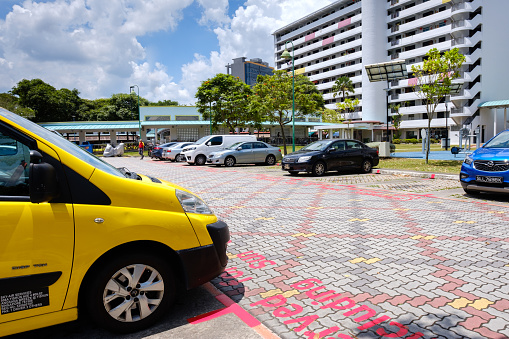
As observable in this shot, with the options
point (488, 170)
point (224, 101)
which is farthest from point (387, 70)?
point (224, 101)

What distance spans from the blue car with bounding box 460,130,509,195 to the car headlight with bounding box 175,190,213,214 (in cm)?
797

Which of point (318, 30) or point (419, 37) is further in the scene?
point (318, 30)

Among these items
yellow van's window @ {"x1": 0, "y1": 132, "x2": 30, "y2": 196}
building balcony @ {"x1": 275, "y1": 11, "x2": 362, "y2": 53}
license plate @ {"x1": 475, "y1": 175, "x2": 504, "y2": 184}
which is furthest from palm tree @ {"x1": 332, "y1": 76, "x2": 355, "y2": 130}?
yellow van's window @ {"x1": 0, "y1": 132, "x2": 30, "y2": 196}

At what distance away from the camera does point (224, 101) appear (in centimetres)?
3628

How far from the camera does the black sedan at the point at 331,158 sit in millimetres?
14609

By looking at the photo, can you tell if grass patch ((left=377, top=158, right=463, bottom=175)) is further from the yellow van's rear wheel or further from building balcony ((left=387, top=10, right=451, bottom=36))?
building balcony ((left=387, top=10, right=451, bottom=36))

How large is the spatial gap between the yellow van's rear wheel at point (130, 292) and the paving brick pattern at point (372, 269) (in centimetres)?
88

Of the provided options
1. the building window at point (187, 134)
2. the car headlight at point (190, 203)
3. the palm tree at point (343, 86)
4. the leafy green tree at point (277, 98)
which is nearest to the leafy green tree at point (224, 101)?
the leafy green tree at point (277, 98)

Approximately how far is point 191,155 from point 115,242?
20.6 meters

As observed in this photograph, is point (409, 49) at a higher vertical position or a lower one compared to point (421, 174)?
higher

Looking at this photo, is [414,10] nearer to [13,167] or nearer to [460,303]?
[460,303]

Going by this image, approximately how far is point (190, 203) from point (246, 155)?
18.0 m

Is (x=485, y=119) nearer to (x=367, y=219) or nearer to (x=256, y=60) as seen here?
(x=367, y=219)

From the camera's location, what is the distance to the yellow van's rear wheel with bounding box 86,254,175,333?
107 inches
